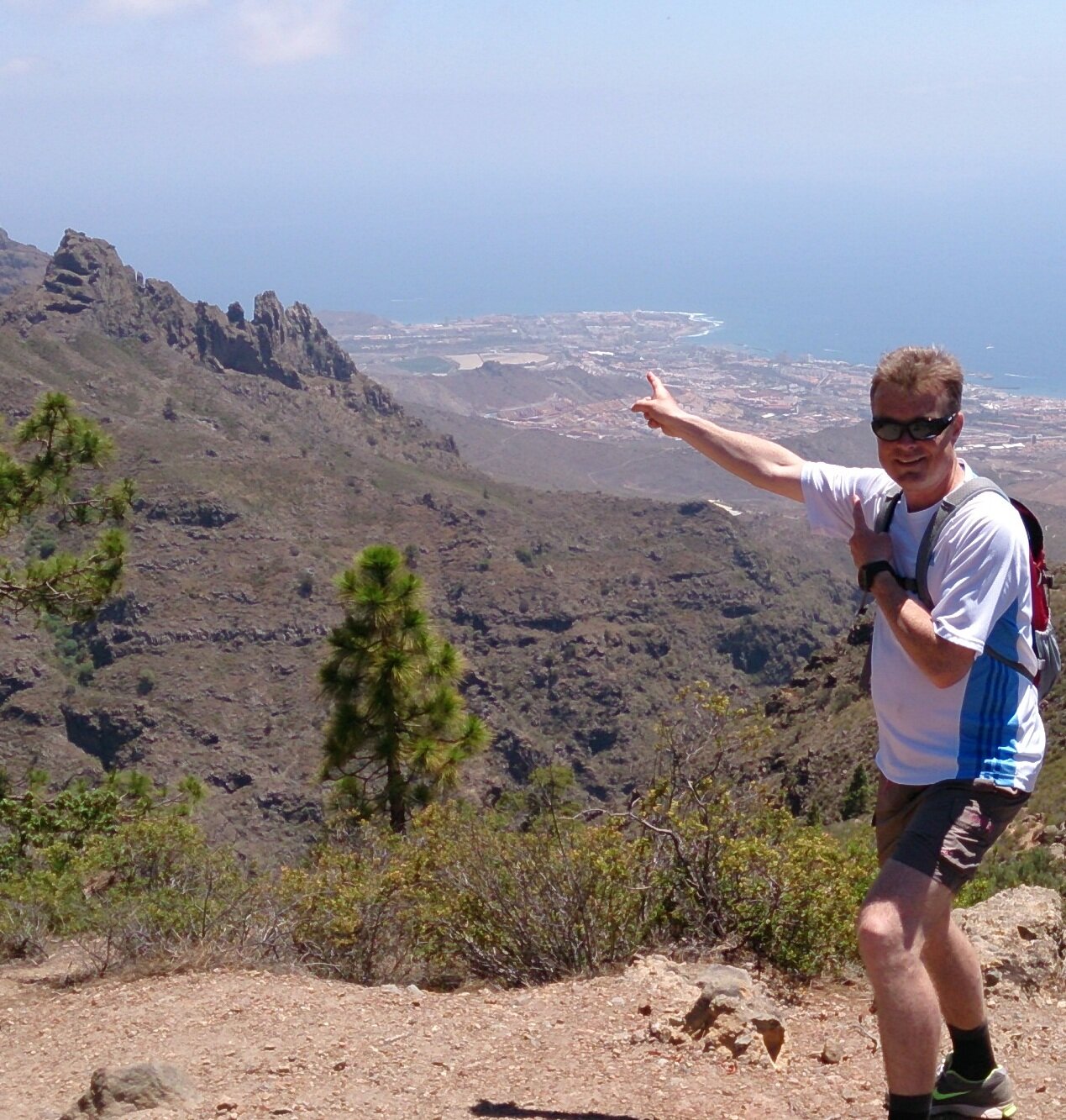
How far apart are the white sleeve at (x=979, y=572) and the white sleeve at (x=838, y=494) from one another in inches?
13.1

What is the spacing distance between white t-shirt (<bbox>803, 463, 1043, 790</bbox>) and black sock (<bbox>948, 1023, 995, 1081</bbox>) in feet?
2.59

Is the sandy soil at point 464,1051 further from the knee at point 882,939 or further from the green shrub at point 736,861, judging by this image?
the knee at point 882,939

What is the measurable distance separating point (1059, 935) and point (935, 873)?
2.61 meters

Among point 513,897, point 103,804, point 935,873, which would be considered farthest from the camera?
point 103,804

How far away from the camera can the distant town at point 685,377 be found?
82750 millimetres

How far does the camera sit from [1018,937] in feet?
15.9

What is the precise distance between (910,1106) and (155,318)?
68.2 m

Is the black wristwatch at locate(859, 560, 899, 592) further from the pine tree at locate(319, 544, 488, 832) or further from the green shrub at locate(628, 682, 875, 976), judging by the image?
the pine tree at locate(319, 544, 488, 832)

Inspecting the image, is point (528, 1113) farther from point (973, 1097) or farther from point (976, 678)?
point (976, 678)

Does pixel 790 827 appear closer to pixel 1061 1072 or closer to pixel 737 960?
pixel 737 960

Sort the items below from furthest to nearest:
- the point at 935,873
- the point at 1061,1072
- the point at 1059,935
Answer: the point at 1059,935
the point at 1061,1072
the point at 935,873

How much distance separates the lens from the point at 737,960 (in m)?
5.08

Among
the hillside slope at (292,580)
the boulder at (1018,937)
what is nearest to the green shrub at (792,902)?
the boulder at (1018,937)

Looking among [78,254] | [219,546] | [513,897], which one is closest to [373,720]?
[513,897]
